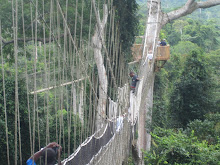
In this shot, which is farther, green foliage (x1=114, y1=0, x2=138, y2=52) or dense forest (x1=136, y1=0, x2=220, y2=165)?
green foliage (x1=114, y1=0, x2=138, y2=52)

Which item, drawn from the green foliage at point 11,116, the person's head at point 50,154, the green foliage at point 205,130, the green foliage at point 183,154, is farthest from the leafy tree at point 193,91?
the person's head at point 50,154

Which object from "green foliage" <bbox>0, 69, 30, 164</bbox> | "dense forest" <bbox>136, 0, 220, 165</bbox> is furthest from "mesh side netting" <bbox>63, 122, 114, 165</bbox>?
"green foliage" <bbox>0, 69, 30, 164</bbox>

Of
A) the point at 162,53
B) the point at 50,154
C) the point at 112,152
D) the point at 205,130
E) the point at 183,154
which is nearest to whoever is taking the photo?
the point at 50,154

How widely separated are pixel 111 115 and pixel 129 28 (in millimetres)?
3967

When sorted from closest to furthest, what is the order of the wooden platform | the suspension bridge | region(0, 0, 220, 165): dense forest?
the suspension bridge < region(0, 0, 220, 165): dense forest < the wooden platform

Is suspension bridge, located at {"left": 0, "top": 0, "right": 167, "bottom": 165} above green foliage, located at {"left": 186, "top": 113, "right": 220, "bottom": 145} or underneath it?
above

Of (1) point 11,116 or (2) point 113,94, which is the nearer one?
(2) point 113,94

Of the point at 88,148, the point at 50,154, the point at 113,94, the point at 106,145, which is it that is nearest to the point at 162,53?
the point at 113,94

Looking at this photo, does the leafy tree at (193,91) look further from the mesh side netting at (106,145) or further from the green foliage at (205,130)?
the mesh side netting at (106,145)

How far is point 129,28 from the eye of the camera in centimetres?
732

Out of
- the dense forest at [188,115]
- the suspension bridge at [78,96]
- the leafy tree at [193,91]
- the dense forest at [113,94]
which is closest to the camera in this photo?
the suspension bridge at [78,96]

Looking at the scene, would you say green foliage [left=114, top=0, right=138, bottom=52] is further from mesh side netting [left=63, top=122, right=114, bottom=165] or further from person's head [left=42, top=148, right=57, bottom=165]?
person's head [left=42, top=148, right=57, bottom=165]

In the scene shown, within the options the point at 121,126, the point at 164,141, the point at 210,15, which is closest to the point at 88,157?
the point at 121,126

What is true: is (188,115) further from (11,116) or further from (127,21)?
(11,116)
